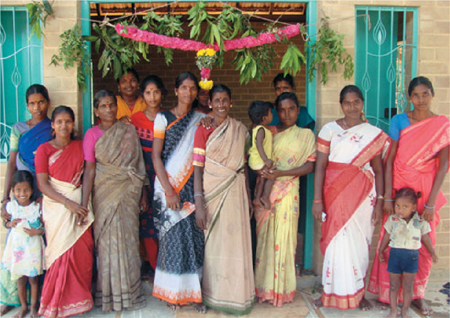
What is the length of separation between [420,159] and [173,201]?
210cm

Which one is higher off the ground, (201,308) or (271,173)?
(271,173)

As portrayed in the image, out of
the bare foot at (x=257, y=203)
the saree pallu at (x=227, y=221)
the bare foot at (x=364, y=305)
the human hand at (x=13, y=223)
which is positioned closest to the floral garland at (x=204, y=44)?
the saree pallu at (x=227, y=221)

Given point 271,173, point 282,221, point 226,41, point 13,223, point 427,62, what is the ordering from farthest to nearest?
point 427,62
point 226,41
point 282,221
point 271,173
point 13,223

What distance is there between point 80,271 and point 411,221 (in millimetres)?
2733

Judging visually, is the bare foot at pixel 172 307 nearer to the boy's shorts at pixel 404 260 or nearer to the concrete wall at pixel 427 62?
the concrete wall at pixel 427 62

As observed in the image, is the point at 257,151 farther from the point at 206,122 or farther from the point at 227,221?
the point at 227,221

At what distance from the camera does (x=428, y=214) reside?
3520mm

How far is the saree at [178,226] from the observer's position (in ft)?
11.4

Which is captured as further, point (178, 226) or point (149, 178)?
point (149, 178)

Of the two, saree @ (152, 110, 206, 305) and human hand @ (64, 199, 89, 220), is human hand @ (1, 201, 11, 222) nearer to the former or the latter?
human hand @ (64, 199, 89, 220)

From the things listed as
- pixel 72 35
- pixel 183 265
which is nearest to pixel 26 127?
pixel 72 35

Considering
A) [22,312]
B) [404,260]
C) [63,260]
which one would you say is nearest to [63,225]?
[63,260]

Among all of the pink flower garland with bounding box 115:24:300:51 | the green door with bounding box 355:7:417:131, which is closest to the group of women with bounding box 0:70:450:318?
the pink flower garland with bounding box 115:24:300:51

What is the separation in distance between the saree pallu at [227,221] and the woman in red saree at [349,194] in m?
0.68
